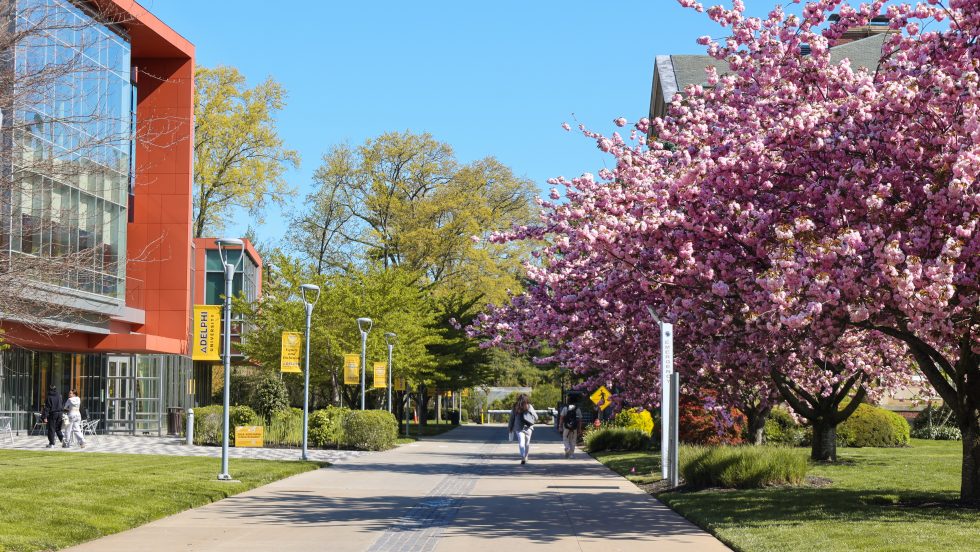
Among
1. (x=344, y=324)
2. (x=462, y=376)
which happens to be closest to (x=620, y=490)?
(x=344, y=324)

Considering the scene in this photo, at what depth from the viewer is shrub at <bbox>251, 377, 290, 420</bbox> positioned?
4003 centimetres

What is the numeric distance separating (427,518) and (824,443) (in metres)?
14.2

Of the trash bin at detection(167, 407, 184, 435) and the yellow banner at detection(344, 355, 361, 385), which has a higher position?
the yellow banner at detection(344, 355, 361, 385)

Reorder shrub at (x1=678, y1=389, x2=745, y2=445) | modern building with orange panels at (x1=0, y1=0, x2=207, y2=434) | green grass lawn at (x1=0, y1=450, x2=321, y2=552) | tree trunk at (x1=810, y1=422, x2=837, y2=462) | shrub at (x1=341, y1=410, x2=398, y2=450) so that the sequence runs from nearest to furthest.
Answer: green grass lawn at (x1=0, y1=450, x2=321, y2=552), tree trunk at (x1=810, y1=422, x2=837, y2=462), shrub at (x1=678, y1=389, x2=745, y2=445), shrub at (x1=341, y1=410, x2=398, y2=450), modern building with orange panels at (x1=0, y1=0, x2=207, y2=434)

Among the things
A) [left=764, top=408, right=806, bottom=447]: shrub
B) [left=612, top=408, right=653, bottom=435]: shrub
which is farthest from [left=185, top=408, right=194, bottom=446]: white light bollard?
[left=764, top=408, right=806, bottom=447]: shrub

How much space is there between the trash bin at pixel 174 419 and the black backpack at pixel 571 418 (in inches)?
776

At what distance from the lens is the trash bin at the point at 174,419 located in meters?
48.2

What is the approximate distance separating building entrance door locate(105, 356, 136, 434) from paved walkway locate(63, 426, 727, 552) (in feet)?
82.8

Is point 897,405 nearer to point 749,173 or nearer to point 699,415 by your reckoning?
point 699,415

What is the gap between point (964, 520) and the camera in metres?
13.6

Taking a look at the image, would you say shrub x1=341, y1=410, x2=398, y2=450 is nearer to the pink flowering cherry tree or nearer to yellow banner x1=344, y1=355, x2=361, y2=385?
yellow banner x1=344, y1=355, x2=361, y2=385

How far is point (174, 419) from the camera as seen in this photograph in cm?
4834

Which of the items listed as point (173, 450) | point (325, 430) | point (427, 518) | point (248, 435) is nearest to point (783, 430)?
point (325, 430)

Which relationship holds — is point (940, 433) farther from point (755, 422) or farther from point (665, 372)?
point (665, 372)
